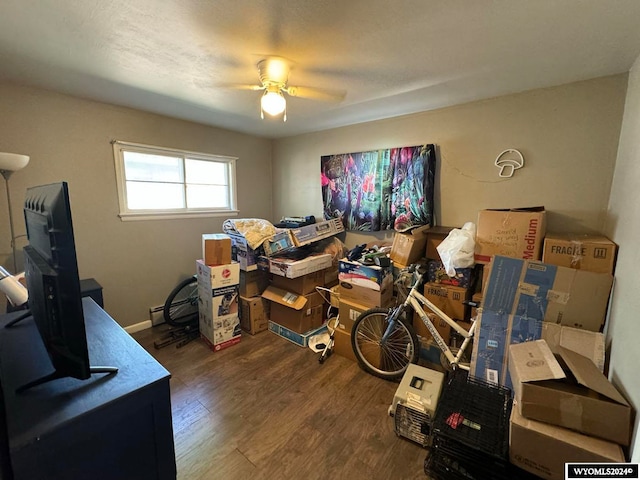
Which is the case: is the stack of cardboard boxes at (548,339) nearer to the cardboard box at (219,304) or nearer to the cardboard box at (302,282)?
the cardboard box at (302,282)

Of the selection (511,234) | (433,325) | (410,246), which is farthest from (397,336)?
(511,234)

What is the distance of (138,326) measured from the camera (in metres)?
2.94

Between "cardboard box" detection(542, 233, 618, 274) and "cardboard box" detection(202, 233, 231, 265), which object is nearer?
"cardboard box" detection(542, 233, 618, 274)

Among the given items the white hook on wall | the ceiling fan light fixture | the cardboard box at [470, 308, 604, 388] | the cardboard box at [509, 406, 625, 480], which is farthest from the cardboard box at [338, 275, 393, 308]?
the ceiling fan light fixture

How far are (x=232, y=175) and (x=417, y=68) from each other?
103 inches

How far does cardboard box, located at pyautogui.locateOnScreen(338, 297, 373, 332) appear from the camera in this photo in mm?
2445

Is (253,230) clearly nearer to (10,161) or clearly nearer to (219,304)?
(219,304)

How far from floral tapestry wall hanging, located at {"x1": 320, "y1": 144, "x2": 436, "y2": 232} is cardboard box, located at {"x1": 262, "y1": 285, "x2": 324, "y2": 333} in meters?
1.05

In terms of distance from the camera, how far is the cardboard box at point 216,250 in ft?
8.33

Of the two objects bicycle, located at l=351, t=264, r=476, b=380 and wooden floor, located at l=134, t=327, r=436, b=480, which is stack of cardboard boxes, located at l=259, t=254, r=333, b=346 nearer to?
wooden floor, located at l=134, t=327, r=436, b=480

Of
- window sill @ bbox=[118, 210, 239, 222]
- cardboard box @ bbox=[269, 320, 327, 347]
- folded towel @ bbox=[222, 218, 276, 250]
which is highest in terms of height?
window sill @ bbox=[118, 210, 239, 222]

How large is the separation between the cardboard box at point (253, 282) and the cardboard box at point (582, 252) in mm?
2498

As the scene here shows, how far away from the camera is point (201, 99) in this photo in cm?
242

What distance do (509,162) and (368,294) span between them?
Result: 1655 millimetres
